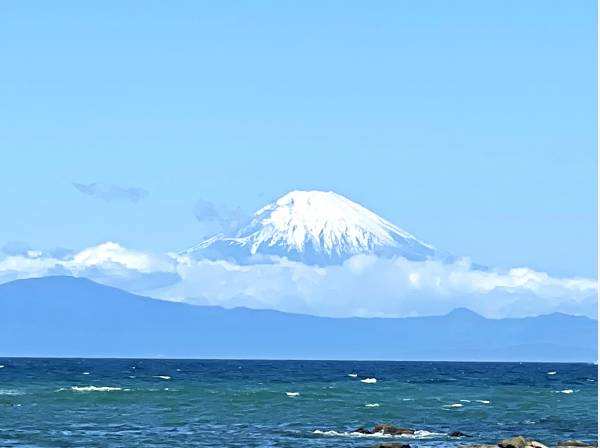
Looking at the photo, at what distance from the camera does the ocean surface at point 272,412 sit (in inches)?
2975

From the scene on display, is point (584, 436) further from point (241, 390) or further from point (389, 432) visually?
point (241, 390)

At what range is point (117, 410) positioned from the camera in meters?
97.2

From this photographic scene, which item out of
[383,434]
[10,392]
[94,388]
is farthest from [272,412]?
A: [94,388]

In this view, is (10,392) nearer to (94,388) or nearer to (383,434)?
(94,388)

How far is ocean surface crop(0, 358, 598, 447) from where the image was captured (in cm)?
7556

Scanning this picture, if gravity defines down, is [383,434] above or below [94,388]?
below

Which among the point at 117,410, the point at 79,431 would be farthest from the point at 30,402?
the point at 79,431

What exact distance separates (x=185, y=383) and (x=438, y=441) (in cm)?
7064

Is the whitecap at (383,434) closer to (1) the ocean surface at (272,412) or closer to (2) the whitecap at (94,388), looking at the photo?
(1) the ocean surface at (272,412)

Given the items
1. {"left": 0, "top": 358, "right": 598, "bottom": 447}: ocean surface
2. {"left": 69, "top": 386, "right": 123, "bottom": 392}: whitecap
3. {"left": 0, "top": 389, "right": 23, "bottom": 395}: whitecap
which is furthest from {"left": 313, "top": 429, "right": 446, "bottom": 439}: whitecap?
{"left": 69, "top": 386, "right": 123, "bottom": 392}: whitecap

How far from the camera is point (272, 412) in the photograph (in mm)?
97000

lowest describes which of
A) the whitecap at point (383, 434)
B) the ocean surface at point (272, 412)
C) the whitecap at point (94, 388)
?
the whitecap at point (383, 434)

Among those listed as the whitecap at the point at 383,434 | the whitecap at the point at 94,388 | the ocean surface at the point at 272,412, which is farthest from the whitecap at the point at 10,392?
the whitecap at the point at 383,434

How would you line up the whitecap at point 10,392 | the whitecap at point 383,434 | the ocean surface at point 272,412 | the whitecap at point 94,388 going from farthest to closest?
the whitecap at point 94,388 < the whitecap at point 10,392 < the whitecap at point 383,434 < the ocean surface at point 272,412
